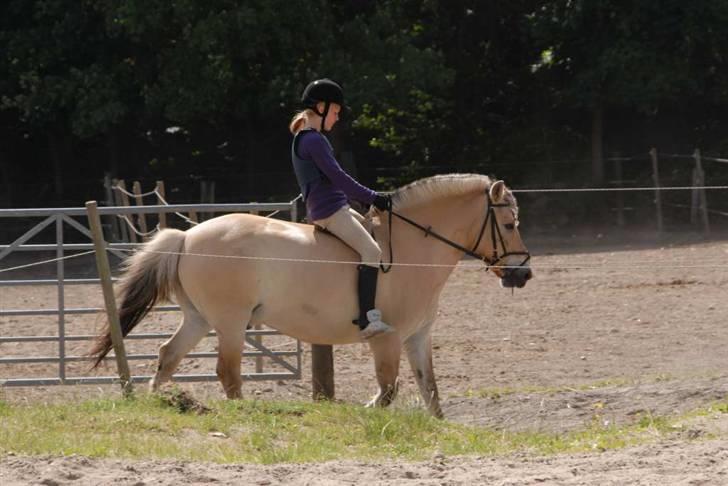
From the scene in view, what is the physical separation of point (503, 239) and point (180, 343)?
8.35ft

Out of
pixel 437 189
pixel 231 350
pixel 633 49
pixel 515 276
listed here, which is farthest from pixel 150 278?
pixel 633 49

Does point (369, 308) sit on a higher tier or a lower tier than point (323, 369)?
higher

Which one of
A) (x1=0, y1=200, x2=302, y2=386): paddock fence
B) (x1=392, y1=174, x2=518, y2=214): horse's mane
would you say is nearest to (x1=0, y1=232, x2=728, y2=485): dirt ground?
(x1=0, y1=200, x2=302, y2=386): paddock fence

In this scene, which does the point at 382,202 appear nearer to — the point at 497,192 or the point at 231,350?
the point at 497,192

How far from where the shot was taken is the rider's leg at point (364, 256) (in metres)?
8.65

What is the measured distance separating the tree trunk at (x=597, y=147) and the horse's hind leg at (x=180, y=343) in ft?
57.1

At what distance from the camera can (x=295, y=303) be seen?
874cm

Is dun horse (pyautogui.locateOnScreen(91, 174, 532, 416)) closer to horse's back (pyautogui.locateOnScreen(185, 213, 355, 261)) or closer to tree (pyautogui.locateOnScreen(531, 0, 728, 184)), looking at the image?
horse's back (pyautogui.locateOnScreen(185, 213, 355, 261))

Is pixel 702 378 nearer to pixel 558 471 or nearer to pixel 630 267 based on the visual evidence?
pixel 558 471

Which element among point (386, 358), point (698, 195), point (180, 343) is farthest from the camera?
point (698, 195)

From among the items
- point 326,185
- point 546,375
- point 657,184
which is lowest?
point 546,375

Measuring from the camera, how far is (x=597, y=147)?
1011 inches

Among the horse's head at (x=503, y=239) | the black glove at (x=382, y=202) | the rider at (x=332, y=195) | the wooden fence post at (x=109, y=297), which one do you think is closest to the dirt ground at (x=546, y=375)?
the wooden fence post at (x=109, y=297)

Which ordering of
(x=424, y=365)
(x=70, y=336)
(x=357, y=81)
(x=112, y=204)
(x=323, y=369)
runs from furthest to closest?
1. (x=112, y=204)
2. (x=357, y=81)
3. (x=70, y=336)
4. (x=323, y=369)
5. (x=424, y=365)
